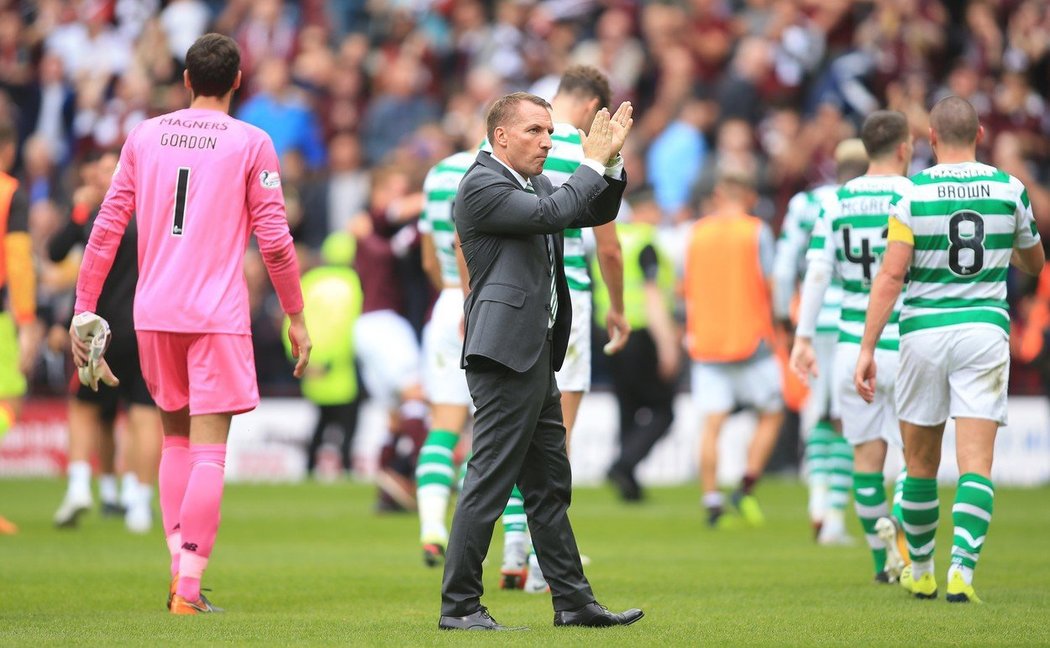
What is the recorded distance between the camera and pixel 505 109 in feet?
23.6

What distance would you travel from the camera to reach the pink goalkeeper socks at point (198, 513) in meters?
7.77

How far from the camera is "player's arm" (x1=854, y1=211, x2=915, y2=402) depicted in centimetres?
810

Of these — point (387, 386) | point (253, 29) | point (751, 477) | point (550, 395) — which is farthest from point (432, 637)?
point (253, 29)

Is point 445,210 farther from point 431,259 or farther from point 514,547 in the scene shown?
point 514,547

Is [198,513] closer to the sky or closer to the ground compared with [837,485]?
closer to the sky

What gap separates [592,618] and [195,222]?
259 cm

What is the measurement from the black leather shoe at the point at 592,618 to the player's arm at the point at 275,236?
1.72 metres

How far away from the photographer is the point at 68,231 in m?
12.7

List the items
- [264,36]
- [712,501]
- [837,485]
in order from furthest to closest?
[264,36]
[712,501]
[837,485]

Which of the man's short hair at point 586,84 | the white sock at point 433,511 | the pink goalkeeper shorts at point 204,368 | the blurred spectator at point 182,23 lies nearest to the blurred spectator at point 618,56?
the blurred spectator at point 182,23

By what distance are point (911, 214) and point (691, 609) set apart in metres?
2.21

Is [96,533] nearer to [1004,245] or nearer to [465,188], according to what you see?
[465,188]

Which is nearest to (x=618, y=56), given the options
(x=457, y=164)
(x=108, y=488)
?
(x=108, y=488)

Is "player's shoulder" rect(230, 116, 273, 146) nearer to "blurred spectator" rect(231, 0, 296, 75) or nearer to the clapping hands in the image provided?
the clapping hands
